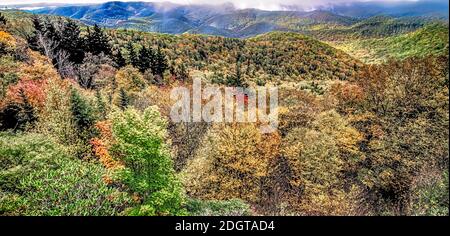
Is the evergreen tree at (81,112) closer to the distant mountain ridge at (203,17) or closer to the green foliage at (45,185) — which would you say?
the green foliage at (45,185)

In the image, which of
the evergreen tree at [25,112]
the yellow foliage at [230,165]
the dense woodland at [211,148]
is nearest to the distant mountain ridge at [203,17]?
the dense woodland at [211,148]

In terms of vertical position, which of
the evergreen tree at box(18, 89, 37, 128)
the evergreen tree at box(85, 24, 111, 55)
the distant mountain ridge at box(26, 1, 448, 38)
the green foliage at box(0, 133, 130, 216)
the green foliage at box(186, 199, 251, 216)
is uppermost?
the distant mountain ridge at box(26, 1, 448, 38)

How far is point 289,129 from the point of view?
28.8 meters

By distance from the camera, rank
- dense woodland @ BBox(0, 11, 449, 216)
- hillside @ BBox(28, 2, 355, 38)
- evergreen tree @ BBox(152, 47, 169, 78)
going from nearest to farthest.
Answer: dense woodland @ BBox(0, 11, 449, 216) → evergreen tree @ BBox(152, 47, 169, 78) → hillside @ BBox(28, 2, 355, 38)

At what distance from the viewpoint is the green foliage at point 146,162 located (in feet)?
56.1

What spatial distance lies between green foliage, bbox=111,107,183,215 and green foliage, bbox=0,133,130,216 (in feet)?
5.88

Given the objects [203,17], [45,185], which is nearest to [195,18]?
[203,17]

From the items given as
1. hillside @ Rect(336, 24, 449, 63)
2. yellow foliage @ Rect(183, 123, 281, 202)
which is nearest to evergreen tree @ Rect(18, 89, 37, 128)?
yellow foliage @ Rect(183, 123, 281, 202)

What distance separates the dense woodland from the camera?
610 inches

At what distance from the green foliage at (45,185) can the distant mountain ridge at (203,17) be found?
1569 inches

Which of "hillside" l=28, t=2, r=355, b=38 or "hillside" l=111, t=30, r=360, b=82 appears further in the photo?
"hillside" l=28, t=2, r=355, b=38

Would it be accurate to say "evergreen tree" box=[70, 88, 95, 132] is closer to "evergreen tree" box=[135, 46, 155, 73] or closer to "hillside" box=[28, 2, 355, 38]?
"evergreen tree" box=[135, 46, 155, 73]
